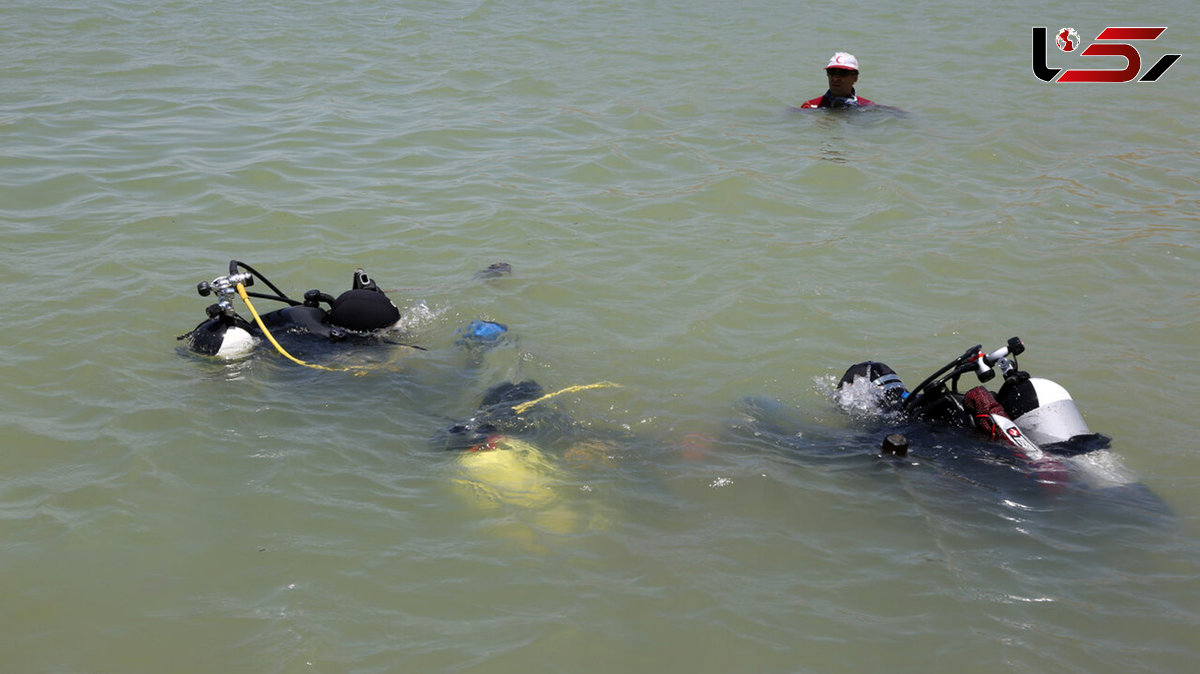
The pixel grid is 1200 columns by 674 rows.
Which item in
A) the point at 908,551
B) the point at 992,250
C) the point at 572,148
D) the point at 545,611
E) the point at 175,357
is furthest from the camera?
the point at 572,148

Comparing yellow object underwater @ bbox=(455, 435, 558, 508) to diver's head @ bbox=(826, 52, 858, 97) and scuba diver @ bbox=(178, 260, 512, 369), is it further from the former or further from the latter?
diver's head @ bbox=(826, 52, 858, 97)

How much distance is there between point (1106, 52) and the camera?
15.0 m

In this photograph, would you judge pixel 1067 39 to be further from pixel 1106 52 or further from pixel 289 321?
pixel 289 321

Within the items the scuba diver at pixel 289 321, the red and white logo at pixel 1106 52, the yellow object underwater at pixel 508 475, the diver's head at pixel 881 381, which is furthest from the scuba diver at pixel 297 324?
the red and white logo at pixel 1106 52

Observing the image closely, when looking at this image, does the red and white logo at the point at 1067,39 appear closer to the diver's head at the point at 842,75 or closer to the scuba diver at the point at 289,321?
the diver's head at the point at 842,75

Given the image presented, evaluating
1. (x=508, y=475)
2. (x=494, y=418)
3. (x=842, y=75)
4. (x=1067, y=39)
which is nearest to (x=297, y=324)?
A: (x=494, y=418)

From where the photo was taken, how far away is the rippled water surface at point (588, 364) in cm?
407

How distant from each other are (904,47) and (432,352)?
1109 cm

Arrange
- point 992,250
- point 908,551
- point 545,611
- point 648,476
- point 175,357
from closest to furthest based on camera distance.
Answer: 1. point 545,611
2. point 908,551
3. point 648,476
4. point 175,357
5. point 992,250

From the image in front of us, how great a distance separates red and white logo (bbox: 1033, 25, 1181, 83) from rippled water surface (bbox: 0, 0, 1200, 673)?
19.5 inches

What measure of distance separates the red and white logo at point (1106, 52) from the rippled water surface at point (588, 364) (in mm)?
495

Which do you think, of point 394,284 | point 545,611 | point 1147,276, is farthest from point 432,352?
point 1147,276

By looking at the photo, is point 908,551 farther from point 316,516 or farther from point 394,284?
point 394,284

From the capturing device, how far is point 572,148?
10.6 m
